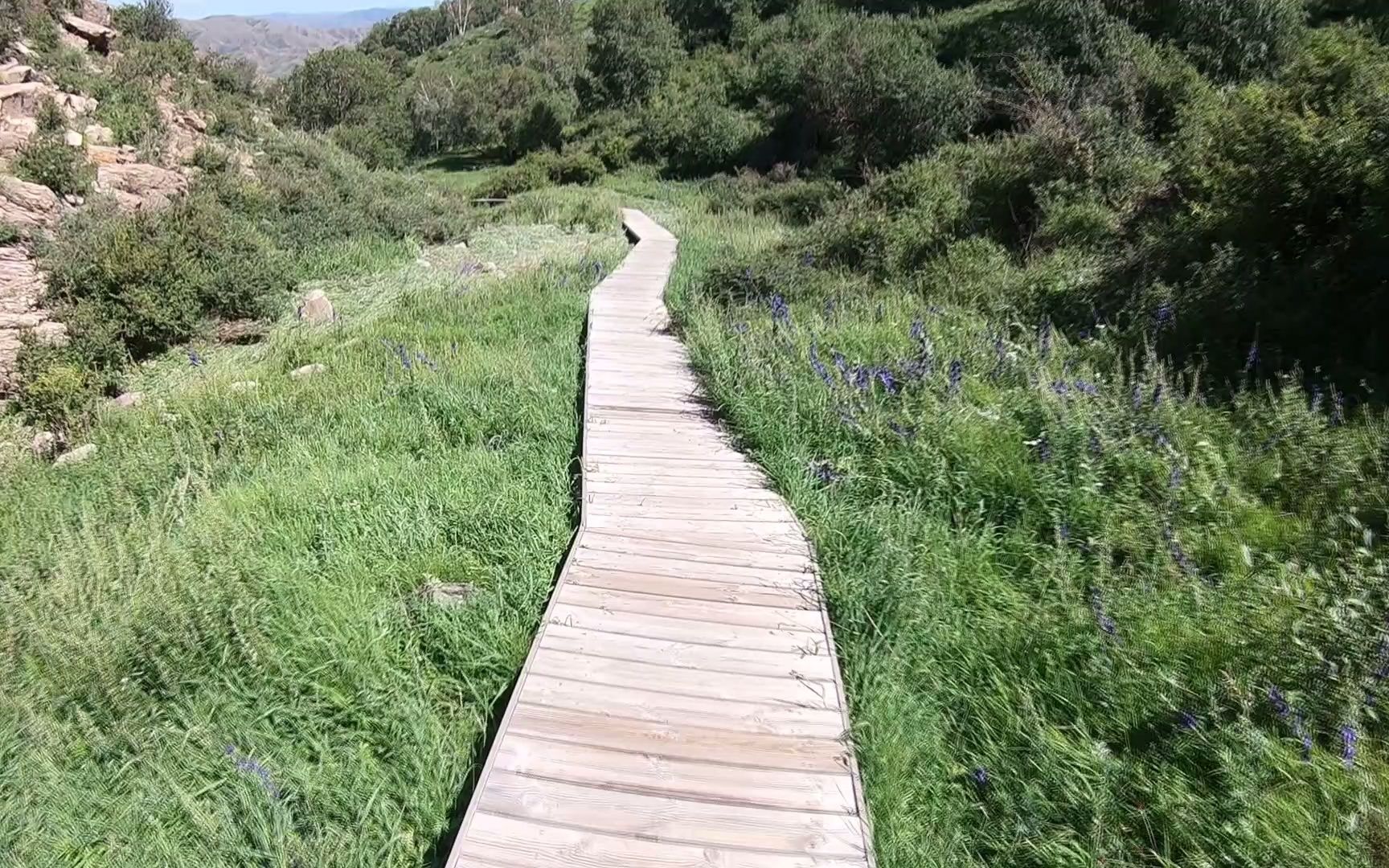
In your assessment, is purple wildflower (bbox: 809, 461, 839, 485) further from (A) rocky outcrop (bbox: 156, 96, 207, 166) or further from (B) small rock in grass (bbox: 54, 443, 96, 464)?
(A) rocky outcrop (bbox: 156, 96, 207, 166)

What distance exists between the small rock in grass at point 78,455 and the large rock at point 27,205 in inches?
271

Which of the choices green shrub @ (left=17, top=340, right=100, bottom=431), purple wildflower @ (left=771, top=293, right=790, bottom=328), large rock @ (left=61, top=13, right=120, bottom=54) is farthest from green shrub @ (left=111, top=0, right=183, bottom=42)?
purple wildflower @ (left=771, top=293, right=790, bottom=328)

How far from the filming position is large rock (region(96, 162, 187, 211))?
12312 mm

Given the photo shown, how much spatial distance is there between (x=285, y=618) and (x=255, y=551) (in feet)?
2.31

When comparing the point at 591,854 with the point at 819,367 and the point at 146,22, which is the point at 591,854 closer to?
the point at 819,367

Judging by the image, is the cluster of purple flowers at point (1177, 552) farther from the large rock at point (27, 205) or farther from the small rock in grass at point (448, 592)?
the large rock at point (27, 205)

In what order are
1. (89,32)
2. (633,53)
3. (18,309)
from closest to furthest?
(18,309) < (89,32) < (633,53)

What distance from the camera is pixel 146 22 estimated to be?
66.1 feet

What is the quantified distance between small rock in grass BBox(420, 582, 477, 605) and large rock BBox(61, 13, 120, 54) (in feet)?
66.6

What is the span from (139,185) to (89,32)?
7.39 meters

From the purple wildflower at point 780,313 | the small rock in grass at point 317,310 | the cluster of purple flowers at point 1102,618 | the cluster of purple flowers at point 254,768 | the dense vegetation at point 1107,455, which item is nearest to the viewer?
the dense vegetation at point 1107,455

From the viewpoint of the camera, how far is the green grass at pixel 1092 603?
214 centimetres

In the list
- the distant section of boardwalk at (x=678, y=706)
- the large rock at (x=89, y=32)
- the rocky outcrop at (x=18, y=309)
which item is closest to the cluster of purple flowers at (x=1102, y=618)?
the distant section of boardwalk at (x=678, y=706)

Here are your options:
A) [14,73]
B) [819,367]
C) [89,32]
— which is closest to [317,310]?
[819,367]
